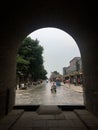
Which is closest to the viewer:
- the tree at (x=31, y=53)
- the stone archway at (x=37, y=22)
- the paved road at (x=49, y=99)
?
the stone archway at (x=37, y=22)

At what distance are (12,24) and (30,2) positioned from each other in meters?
1.79

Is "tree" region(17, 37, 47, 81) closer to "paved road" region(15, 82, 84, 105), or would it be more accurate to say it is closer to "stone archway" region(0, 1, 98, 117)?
"paved road" region(15, 82, 84, 105)

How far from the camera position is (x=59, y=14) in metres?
10.6

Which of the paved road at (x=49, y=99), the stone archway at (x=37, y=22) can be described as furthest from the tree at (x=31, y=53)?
the stone archway at (x=37, y=22)

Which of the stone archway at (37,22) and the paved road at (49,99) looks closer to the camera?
the stone archway at (37,22)

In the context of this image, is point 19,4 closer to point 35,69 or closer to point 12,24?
point 12,24

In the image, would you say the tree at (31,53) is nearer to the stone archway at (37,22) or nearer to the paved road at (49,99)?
the paved road at (49,99)

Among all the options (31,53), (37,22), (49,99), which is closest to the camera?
(37,22)

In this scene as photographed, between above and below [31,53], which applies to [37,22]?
below

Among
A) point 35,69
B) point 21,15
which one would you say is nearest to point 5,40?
point 21,15

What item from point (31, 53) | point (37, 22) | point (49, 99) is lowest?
point (49, 99)

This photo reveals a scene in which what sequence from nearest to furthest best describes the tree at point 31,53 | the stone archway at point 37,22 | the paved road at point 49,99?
the stone archway at point 37,22 → the paved road at point 49,99 → the tree at point 31,53

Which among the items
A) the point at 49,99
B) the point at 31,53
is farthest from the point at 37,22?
Answer: the point at 31,53

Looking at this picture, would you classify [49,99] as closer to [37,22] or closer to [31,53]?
[37,22]
